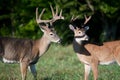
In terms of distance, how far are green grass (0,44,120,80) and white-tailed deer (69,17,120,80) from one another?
1.00 ft

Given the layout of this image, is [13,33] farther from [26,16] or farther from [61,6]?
[61,6]

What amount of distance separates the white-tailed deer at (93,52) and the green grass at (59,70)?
303mm

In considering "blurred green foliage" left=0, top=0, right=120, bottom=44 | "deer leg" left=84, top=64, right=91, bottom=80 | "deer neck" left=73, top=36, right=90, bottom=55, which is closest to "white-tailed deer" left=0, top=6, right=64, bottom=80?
"deer neck" left=73, top=36, right=90, bottom=55

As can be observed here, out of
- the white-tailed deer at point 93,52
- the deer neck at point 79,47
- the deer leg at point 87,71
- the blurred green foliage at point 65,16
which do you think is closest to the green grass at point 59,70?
the deer leg at point 87,71

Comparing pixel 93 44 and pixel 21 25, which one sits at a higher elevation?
pixel 93 44

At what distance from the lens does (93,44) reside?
→ 11.5 metres

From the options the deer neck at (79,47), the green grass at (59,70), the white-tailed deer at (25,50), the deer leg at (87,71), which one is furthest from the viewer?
the deer neck at (79,47)

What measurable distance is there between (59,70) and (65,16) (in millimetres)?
7839

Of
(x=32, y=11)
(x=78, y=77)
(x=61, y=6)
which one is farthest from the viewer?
(x=32, y=11)

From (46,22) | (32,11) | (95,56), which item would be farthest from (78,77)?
(32,11)

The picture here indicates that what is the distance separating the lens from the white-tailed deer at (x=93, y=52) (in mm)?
11094

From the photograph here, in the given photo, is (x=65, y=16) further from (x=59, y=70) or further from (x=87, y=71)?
(x=87, y=71)

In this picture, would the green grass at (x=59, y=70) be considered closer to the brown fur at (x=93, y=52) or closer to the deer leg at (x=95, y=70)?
the deer leg at (x=95, y=70)

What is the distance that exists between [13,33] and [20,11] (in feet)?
4.44
